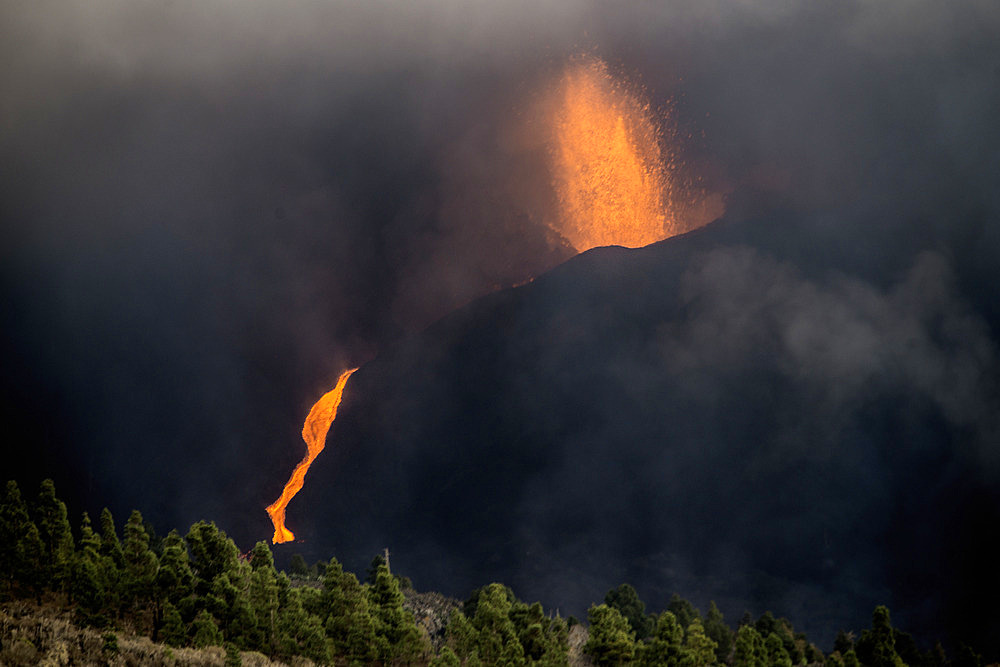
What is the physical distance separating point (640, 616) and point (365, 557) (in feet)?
124

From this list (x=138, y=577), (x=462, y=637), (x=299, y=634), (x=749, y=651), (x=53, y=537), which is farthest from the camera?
(x=53, y=537)

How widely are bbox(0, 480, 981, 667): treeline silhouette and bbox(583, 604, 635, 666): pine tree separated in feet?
0.18

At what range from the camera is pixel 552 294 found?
304 ft

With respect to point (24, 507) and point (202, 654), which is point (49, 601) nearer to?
point (24, 507)

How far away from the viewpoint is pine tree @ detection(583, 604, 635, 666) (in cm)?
4000

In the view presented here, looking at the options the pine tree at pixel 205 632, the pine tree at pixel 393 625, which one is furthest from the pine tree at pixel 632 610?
the pine tree at pixel 205 632

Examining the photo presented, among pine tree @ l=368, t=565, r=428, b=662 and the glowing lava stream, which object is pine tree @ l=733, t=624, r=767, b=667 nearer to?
pine tree @ l=368, t=565, r=428, b=662

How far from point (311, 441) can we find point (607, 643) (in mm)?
55477

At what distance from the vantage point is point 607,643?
4012 cm

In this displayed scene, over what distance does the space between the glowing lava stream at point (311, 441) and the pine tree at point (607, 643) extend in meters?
53.4

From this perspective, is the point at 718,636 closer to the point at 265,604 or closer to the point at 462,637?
the point at 462,637

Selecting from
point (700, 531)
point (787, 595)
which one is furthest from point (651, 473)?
point (787, 595)

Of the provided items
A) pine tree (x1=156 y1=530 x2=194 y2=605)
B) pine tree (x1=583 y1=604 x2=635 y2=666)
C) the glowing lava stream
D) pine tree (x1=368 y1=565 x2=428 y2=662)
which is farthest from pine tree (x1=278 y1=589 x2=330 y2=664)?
the glowing lava stream

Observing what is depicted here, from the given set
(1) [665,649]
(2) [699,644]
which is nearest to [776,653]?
(2) [699,644]
